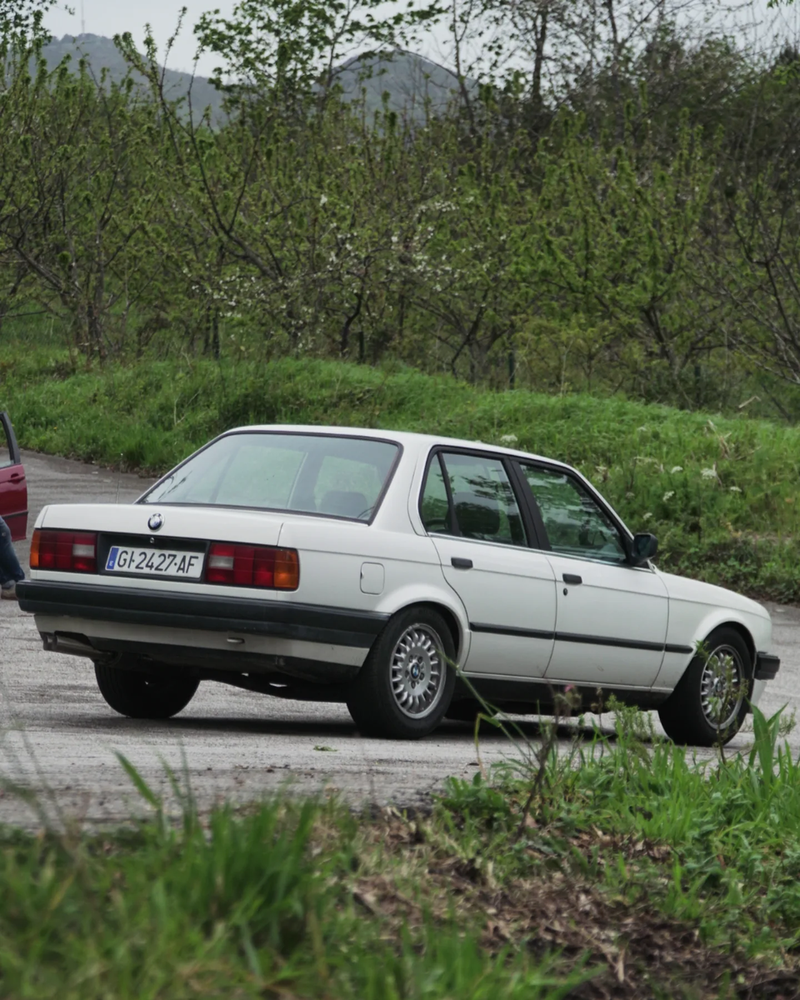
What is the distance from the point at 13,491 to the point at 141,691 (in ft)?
20.7

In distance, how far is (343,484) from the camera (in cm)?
769

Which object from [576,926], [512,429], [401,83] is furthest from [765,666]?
[401,83]

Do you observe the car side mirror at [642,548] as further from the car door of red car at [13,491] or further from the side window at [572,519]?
the car door of red car at [13,491]

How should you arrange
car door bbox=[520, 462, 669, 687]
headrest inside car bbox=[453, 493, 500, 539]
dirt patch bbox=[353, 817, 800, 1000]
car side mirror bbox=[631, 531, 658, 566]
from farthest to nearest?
car side mirror bbox=[631, 531, 658, 566]
car door bbox=[520, 462, 669, 687]
headrest inside car bbox=[453, 493, 500, 539]
dirt patch bbox=[353, 817, 800, 1000]

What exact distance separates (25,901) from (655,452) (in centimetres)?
1765

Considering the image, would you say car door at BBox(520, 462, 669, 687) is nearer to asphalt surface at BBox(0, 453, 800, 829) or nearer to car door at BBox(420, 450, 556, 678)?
car door at BBox(420, 450, 556, 678)

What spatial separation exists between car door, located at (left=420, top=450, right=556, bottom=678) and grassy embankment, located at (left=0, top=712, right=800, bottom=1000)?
1.95 meters

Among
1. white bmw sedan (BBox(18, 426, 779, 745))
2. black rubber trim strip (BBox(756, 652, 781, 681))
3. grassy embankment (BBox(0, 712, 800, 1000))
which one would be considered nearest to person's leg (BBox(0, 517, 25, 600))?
white bmw sedan (BBox(18, 426, 779, 745))

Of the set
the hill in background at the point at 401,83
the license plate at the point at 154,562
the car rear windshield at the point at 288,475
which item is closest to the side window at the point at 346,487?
the car rear windshield at the point at 288,475

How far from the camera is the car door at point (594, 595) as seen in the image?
27.6ft

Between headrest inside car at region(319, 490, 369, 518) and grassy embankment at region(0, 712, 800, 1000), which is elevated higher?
headrest inside car at region(319, 490, 369, 518)

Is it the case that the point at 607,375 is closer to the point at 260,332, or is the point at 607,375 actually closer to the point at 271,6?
the point at 260,332

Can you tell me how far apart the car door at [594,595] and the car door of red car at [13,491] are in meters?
6.52

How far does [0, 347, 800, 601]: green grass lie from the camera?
18094mm
